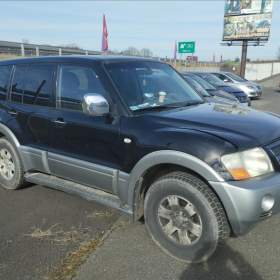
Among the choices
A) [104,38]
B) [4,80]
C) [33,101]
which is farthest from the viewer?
[104,38]

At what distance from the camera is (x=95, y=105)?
11.2ft

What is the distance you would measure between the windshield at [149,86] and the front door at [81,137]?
24cm

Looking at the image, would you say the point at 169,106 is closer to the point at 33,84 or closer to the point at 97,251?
the point at 97,251

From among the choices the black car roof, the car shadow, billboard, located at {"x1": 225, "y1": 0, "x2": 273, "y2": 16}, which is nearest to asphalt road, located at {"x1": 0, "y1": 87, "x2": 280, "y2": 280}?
the car shadow

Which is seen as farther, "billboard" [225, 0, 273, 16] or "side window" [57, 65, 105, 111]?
"billboard" [225, 0, 273, 16]

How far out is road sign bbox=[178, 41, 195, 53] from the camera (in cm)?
2465

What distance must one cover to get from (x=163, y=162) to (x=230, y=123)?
76cm

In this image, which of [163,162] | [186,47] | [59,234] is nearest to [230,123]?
[163,162]

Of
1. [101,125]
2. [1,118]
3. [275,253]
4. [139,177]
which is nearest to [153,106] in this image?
[101,125]

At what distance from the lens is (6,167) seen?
500 cm

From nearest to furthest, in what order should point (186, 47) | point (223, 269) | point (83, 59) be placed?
point (223, 269), point (83, 59), point (186, 47)

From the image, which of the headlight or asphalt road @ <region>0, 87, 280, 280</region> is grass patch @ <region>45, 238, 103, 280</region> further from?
the headlight

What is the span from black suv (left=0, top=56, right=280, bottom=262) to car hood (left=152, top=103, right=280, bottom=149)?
0.01 metres

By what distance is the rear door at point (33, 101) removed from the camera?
14.0 feet
